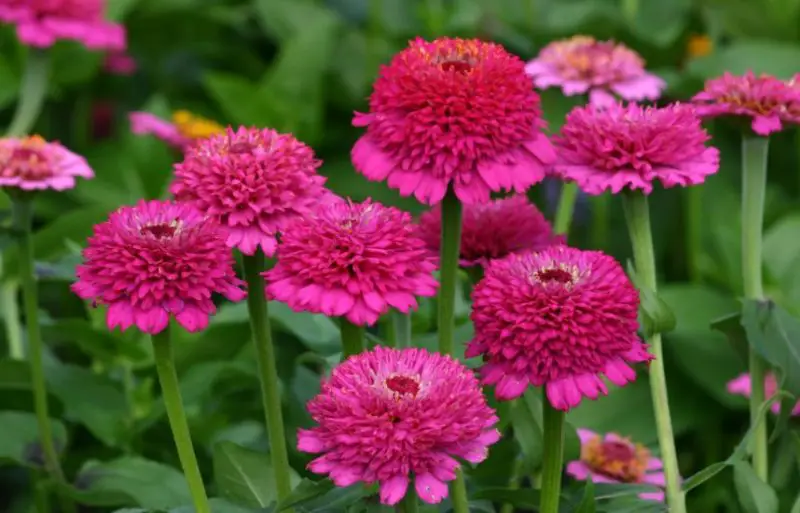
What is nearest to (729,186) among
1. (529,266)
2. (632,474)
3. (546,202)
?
(546,202)

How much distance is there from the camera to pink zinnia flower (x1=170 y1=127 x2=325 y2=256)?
0.77 m

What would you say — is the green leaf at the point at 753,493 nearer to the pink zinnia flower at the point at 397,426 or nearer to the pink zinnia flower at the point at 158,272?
the pink zinnia flower at the point at 397,426

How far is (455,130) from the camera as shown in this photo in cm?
76

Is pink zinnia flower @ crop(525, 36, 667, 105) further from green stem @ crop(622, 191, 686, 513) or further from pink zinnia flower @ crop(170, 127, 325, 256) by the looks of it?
pink zinnia flower @ crop(170, 127, 325, 256)

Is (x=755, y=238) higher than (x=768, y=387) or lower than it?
higher

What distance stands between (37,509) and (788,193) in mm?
1263

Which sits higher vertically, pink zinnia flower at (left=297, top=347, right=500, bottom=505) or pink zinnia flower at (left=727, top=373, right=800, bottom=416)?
pink zinnia flower at (left=297, top=347, right=500, bottom=505)

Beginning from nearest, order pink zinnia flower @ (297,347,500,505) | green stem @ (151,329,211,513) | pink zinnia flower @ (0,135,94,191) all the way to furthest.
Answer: pink zinnia flower @ (297,347,500,505) → green stem @ (151,329,211,513) → pink zinnia flower @ (0,135,94,191)

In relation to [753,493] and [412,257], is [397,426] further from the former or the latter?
[753,493]

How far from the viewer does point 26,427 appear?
1221 millimetres

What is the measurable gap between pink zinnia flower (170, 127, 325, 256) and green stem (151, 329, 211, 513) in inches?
3.0

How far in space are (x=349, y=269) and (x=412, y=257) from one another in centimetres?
4

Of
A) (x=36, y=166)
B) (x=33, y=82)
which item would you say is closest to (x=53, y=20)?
(x=33, y=82)

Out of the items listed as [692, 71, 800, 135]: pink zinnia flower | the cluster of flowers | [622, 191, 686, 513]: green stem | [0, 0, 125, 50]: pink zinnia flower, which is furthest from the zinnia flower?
[0, 0, 125, 50]: pink zinnia flower
